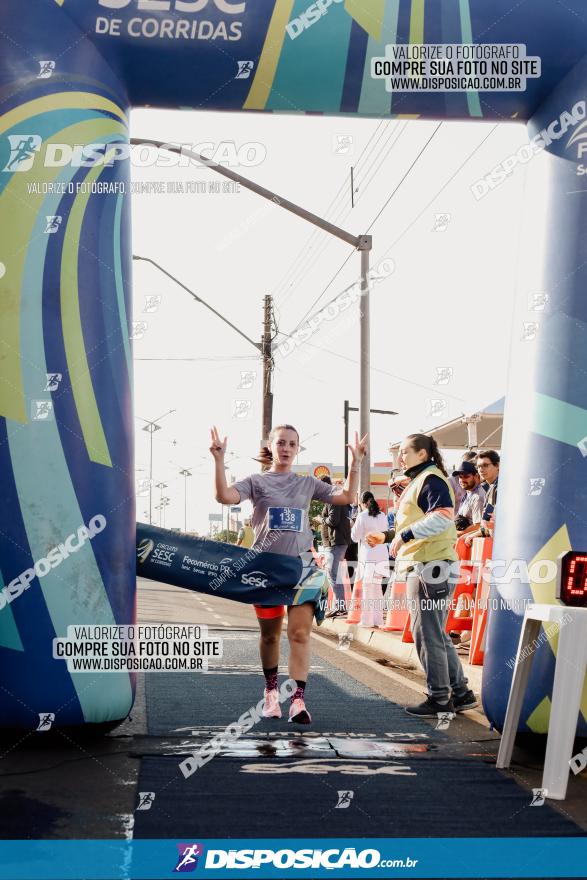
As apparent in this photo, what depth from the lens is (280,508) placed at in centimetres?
695

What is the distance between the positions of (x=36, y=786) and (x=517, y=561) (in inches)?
119

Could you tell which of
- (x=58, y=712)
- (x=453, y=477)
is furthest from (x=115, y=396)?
(x=453, y=477)

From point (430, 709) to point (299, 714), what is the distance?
107 centimetres

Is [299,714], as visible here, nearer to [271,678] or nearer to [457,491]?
[271,678]

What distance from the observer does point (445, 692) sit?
7.14 m

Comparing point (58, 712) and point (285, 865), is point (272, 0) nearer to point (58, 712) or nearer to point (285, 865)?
point (58, 712)

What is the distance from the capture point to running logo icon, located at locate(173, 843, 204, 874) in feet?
12.2

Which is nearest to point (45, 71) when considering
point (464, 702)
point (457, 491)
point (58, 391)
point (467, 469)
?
point (58, 391)

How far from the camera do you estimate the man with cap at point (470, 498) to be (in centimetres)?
1016

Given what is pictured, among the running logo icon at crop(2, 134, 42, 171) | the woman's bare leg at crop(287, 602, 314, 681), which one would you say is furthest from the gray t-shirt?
the running logo icon at crop(2, 134, 42, 171)

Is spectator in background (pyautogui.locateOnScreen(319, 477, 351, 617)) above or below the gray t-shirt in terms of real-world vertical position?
below

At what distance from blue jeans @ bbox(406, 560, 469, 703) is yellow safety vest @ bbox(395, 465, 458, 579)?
7 centimetres

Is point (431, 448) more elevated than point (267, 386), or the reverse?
point (267, 386)

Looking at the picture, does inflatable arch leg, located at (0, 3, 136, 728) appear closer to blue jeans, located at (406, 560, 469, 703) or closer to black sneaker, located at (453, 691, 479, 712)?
blue jeans, located at (406, 560, 469, 703)
